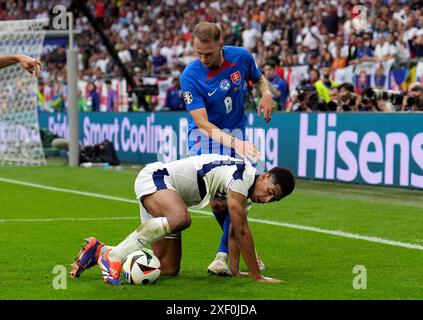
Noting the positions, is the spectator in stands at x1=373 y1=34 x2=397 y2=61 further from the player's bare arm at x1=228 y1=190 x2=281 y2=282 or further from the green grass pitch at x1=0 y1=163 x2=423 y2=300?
the player's bare arm at x1=228 y1=190 x2=281 y2=282

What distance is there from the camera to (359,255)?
927 centimetres

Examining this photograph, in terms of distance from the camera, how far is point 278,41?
84.3 ft

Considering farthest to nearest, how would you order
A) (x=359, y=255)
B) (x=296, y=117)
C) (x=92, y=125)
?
1. (x=92, y=125)
2. (x=296, y=117)
3. (x=359, y=255)

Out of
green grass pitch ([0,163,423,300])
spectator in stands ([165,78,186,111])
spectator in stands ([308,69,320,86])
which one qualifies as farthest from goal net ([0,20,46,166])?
spectator in stands ([308,69,320,86])

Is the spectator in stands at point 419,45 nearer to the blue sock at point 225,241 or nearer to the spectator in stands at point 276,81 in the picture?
the spectator in stands at point 276,81

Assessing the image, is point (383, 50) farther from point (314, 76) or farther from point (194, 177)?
point (194, 177)

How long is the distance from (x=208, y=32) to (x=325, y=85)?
1214cm

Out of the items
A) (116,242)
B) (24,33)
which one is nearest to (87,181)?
(24,33)

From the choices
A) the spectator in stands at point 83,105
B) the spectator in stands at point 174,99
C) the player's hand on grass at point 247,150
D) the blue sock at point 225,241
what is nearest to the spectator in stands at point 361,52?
the spectator in stands at point 174,99

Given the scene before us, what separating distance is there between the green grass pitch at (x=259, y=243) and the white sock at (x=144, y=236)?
0.28 m

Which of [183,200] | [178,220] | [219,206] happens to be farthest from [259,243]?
[178,220]

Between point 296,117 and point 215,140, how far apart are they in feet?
31.0

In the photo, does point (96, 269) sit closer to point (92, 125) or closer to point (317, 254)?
point (317, 254)

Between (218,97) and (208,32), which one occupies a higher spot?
(208,32)
